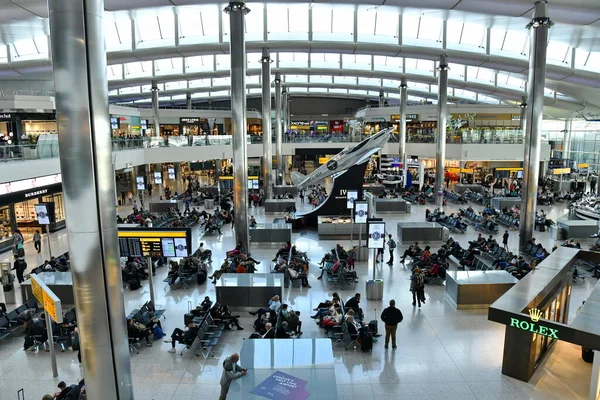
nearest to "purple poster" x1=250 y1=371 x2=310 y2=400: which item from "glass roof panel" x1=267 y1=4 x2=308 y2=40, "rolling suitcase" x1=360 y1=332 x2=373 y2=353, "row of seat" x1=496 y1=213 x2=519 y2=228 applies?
"rolling suitcase" x1=360 y1=332 x2=373 y2=353

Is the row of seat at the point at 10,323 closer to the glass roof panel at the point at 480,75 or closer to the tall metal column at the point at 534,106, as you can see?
the tall metal column at the point at 534,106

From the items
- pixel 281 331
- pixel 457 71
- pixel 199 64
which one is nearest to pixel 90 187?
pixel 281 331

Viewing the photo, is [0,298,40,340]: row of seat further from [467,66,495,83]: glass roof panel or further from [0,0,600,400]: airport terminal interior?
[467,66,495,83]: glass roof panel

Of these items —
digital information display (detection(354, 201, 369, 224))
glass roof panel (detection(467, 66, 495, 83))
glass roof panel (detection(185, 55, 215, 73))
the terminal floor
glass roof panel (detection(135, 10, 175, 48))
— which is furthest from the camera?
glass roof panel (detection(467, 66, 495, 83))

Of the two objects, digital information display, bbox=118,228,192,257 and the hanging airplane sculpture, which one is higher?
the hanging airplane sculpture

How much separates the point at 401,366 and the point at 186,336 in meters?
4.64

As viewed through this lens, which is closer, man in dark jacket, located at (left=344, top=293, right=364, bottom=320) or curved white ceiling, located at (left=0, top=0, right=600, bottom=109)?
man in dark jacket, located at (left=344, top=293, right=364, bottom=320)

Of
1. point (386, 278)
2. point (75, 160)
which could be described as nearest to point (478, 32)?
point (386, 278)

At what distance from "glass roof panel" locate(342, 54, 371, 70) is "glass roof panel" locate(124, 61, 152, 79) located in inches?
691

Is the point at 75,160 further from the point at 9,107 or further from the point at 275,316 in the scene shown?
the point at 9,107

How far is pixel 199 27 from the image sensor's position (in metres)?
30.9

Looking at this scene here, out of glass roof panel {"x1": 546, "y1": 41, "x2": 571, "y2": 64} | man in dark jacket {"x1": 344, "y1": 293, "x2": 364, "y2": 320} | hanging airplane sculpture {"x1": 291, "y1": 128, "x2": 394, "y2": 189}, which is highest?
glass roof panel {"x1": 546, "y1": 41, "x2": 571, "y2": 64}

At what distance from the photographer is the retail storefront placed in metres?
18.2

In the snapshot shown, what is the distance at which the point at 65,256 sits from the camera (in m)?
16.4
